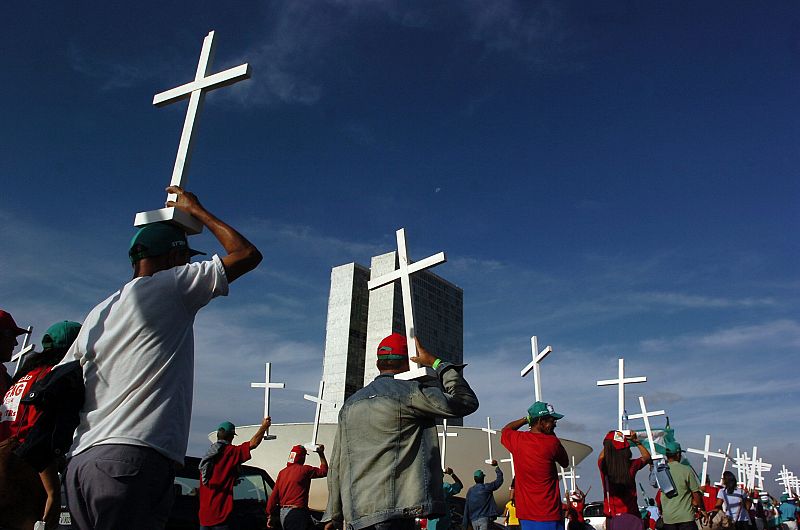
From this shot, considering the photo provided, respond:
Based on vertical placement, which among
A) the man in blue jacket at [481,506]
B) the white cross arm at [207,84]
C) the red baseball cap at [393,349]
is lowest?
the man in blue jacket at [481,506]

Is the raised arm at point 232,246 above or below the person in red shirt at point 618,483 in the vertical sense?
Result: above

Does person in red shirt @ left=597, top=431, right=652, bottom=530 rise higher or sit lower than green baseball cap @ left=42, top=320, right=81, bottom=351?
lower

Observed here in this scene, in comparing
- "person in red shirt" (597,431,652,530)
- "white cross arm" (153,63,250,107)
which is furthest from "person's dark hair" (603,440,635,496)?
"white cross arm" (153,63,250,107)

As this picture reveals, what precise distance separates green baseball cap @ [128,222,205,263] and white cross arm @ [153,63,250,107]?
1.57 meters

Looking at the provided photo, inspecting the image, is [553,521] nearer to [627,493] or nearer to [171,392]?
[627,493]

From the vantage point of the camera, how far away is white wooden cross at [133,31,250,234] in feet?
11.1

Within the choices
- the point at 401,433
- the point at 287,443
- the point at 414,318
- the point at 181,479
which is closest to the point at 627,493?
the point at 414,318

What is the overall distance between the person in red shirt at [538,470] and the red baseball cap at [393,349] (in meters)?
2.38

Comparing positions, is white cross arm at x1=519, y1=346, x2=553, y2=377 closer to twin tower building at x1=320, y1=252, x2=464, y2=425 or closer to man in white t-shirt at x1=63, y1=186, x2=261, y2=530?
man in white t-shirt at x1=63, y1=186, x2=261, y2=530

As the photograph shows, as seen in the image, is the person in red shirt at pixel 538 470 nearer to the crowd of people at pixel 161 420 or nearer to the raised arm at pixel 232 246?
the crowd of people at pixel 161 420

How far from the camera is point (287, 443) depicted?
37344mm

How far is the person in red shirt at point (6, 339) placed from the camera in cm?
443

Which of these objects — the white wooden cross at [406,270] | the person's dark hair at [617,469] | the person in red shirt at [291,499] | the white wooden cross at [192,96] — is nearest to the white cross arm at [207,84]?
the white wooden cross at [192,96]

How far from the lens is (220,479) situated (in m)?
7.04
